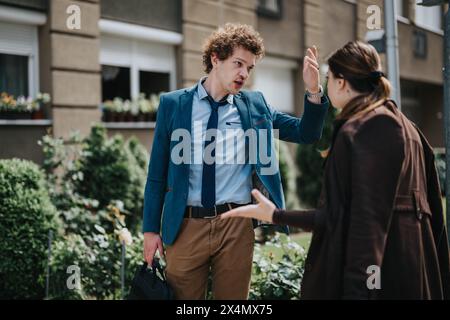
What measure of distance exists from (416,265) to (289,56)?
1174 centimetres

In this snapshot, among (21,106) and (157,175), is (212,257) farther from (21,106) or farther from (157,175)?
(21,106)

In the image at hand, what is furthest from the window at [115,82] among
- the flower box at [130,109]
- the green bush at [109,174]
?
the green bush at [109,174]

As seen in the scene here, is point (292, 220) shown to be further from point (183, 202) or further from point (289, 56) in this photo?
point (289, 56)

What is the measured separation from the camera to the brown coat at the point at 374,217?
2391 millimetres

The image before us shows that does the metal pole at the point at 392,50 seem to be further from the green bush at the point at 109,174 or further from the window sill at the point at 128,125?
the window sill at the point at 128,125

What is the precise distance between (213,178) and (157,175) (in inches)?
11.9

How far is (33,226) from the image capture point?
565cm

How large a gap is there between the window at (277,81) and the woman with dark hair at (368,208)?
410 inches

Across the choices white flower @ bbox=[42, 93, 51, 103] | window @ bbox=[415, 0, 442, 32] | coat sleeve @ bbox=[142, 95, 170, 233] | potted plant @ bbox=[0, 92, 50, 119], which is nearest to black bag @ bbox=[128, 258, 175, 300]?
coat sleeve @ bbox=[142, 95, 170, 233]

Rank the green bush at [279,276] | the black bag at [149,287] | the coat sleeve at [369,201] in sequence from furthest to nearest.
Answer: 1. the green bush at [279,276]
2. the black bag at [149,287]
3. the coat sleeve at [369,201]

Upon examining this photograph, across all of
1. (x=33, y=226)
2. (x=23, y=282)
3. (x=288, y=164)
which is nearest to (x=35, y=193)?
(x=33, y=226)

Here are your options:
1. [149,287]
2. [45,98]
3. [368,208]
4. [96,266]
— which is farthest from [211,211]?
[45,98]

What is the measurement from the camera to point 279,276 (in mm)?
4648

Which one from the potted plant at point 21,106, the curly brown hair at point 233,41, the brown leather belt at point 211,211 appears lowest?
the brown leather belt at point 211,211
